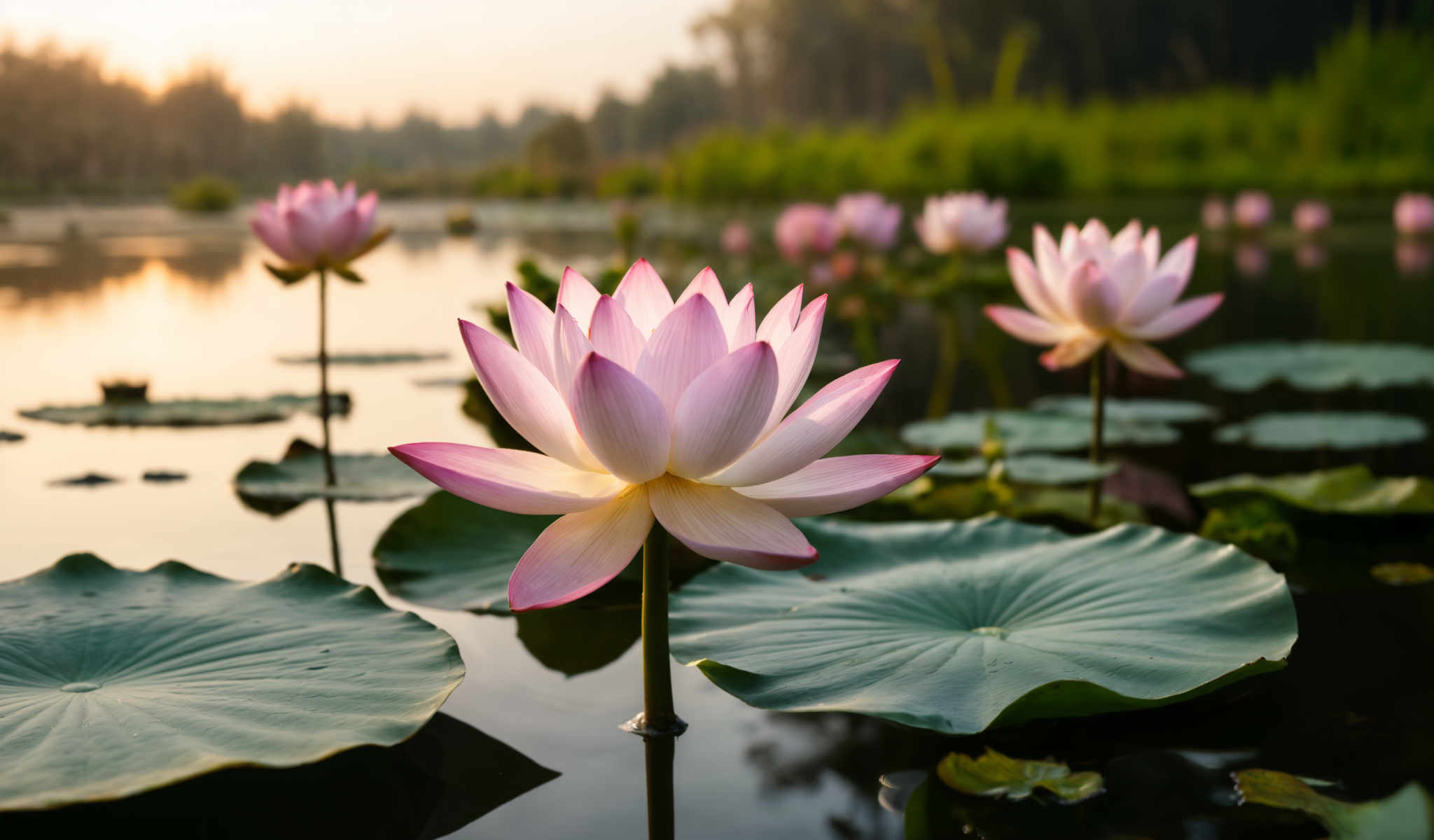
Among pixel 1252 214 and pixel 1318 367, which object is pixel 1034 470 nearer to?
pixel 1318 367

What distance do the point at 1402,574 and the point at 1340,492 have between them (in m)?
0.24

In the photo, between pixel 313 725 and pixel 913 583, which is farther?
pixel 913 583

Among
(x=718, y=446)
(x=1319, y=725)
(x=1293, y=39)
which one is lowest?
(x=1319, y=725)

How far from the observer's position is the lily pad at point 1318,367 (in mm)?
2426

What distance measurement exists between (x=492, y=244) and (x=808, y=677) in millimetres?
7965

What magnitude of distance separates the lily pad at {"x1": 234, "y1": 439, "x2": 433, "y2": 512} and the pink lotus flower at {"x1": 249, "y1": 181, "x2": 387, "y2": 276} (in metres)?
0.33

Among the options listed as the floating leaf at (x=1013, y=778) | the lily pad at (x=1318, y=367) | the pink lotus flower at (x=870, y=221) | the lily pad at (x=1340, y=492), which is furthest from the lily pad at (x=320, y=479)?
the pink lotus flower at (x=870, y=221)

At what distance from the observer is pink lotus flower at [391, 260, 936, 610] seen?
0.75 meters

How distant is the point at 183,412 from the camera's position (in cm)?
229

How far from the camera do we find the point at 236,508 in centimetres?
168

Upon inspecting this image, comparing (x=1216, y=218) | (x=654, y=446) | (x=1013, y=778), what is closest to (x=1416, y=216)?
(x=1216, y=218)

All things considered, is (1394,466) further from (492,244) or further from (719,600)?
(492,244)

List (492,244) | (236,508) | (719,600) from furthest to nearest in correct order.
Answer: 1. (492,244)
2. (236,508)
3. (719,600)

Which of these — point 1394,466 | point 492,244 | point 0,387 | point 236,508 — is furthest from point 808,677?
point 492,244
